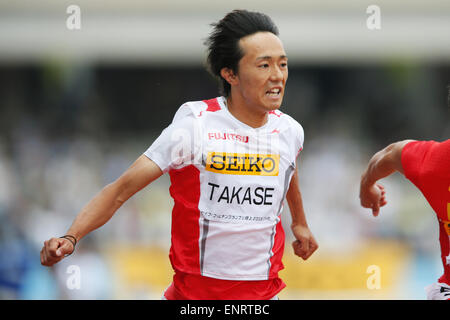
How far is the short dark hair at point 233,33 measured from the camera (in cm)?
375

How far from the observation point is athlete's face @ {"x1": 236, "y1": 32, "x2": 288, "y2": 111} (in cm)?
368

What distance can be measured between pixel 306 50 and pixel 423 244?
5.49 meters

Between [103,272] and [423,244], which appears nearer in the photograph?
[103,272]

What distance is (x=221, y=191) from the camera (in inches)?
145

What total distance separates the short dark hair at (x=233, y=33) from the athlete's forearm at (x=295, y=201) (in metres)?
0.71

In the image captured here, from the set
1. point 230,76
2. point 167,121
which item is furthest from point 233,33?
point 167,121

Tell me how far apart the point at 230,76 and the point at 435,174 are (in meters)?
1.27

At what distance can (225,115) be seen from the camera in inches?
150

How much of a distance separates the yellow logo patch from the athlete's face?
0.29m

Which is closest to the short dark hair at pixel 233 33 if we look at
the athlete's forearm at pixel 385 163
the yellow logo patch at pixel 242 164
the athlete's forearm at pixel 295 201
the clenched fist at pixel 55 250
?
the yellow logo patch at pixel 242 164

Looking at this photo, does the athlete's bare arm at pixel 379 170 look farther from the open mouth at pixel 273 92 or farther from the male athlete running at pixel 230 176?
the open mouth at pixel 273 92

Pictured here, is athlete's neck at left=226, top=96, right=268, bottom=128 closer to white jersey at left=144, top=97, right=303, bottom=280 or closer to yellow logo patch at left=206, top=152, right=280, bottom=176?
white jersey at left=144, top=97, right=303, bottom=280

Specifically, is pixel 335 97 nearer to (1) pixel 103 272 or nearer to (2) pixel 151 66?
(2) pixel 151 66
